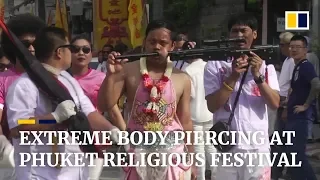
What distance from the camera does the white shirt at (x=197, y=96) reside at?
639 cm

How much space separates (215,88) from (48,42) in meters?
1.36

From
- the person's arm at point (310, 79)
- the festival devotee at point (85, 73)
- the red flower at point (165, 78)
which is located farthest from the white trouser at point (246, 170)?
the person's arm at point (310, 79)

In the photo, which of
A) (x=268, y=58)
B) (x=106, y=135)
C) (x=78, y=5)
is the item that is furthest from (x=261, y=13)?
(x=106, y=135)

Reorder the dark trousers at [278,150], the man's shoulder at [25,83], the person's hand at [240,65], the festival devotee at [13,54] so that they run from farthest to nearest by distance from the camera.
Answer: the dark trousers at [278,150] < the person's hand at [240,65] < the festival devotee at [13,54] < the man's shoulder at [25,83]

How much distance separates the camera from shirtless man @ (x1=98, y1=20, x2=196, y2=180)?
404 centimetres

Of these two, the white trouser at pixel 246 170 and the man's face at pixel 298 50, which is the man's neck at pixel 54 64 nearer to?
the white trouser at pixel 246 170

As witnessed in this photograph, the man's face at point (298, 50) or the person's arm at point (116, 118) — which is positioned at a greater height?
the man's face at point (298, 50)

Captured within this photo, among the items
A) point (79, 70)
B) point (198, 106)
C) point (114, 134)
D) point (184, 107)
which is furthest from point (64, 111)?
point (198, 106)

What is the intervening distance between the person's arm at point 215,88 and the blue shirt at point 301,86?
2210 mm

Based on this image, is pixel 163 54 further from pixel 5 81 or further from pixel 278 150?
pixel 278 150

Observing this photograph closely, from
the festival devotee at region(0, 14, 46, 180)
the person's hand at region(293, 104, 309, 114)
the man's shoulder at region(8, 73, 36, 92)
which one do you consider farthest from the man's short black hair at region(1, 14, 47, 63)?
the person's hand at region(293, 104, 309, 114)

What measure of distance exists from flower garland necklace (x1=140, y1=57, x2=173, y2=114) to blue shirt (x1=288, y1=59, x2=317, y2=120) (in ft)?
8.88

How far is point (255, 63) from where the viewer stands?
4.26 meters

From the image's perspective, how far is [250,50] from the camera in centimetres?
425
